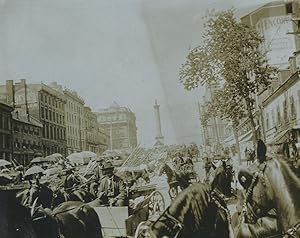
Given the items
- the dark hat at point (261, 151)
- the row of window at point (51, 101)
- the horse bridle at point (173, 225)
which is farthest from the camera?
the row of window at point (51, 101)

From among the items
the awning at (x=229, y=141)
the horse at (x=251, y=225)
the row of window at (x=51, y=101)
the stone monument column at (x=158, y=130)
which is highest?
the row of window at (x=51, y=101)

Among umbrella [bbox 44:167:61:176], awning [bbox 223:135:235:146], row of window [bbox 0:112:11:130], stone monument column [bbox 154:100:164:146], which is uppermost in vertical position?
row of window [bbox 0:112:11:130]

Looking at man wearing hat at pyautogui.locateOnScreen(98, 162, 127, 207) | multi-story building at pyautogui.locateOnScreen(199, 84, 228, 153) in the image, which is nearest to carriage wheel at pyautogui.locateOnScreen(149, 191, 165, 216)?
man wearing hat at pyautogui.locateOnScreen(98, 162, 127, 207)

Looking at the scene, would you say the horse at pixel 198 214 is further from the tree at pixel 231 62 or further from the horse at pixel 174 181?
the tree at pixel 231 62

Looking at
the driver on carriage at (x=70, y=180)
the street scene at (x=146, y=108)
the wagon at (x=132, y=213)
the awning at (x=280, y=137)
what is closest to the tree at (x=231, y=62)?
the street scene at (x=146, y=108)

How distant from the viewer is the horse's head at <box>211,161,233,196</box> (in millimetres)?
1611

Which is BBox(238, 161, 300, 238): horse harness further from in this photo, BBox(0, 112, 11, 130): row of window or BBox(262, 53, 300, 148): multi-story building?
BBox(0, 112, 11, 130): row of window

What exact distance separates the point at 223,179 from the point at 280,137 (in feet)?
0.85

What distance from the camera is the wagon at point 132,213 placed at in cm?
155

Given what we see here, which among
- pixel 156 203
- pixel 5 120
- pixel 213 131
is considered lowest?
pixel 156 203

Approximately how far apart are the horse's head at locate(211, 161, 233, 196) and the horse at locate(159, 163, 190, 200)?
4.1 inches

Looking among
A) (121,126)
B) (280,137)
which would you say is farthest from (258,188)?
(121,126)

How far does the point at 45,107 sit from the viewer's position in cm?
171

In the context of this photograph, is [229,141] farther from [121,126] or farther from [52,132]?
[52,132]
